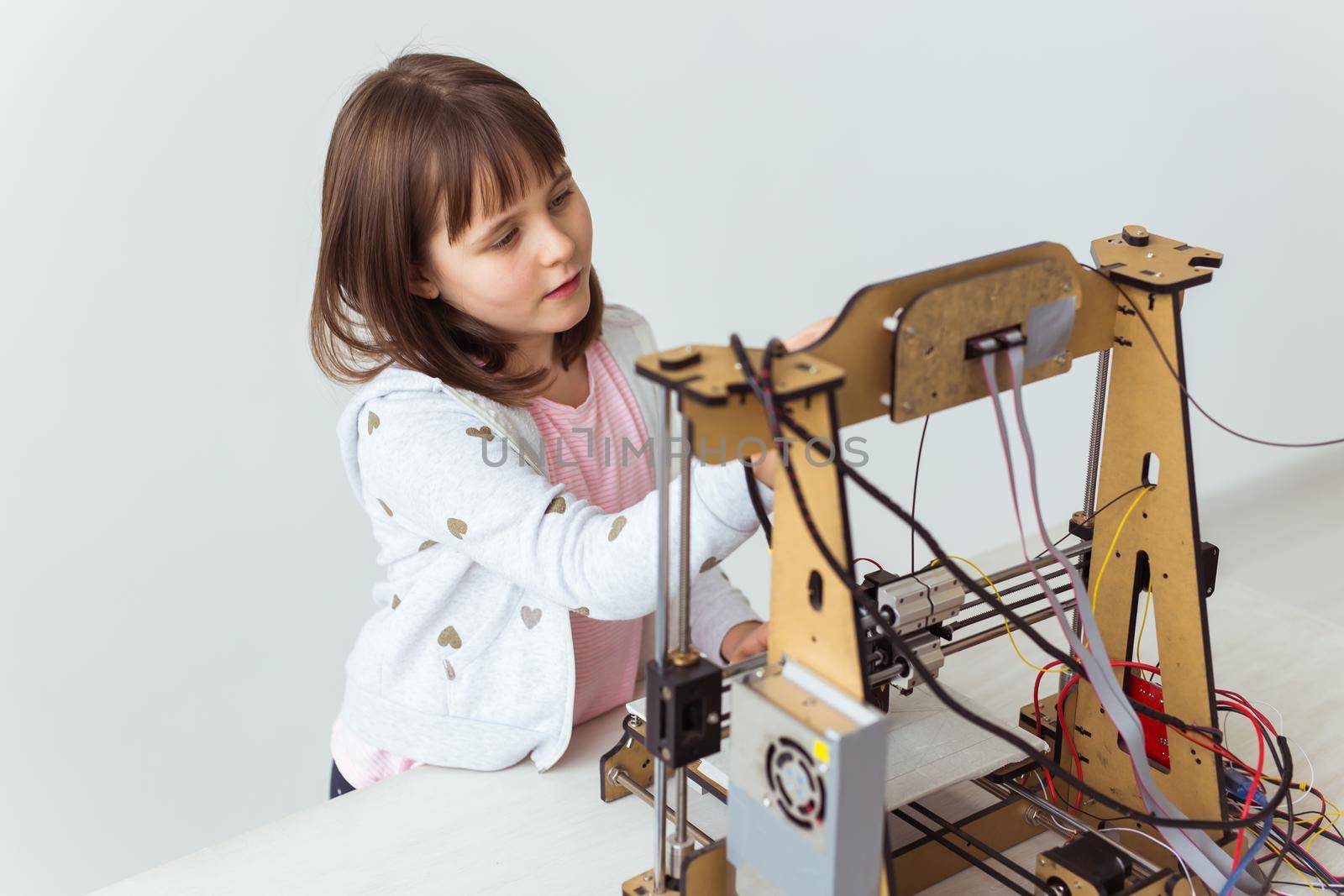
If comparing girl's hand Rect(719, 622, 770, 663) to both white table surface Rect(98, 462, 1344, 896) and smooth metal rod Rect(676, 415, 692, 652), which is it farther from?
smooth metal rod Rect(676, 415, 692, 652)

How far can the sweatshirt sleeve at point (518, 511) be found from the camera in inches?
39.6

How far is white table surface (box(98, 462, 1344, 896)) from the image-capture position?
113 cm

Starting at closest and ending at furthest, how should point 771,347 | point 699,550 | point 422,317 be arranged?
point 771,347, point 699,550, point 422,317

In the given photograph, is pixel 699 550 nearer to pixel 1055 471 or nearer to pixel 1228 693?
pixel 1228 693

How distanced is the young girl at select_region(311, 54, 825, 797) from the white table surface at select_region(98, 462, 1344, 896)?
1.7 inches

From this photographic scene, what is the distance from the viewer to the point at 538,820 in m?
1.20

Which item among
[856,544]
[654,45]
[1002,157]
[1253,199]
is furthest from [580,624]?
[1253,199]

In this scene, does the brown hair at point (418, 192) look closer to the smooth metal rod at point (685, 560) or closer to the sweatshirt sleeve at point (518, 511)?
the sweatshirt sleeve at point (518, 511)

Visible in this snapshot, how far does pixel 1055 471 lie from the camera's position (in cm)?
266

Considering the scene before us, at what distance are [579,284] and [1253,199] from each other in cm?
194

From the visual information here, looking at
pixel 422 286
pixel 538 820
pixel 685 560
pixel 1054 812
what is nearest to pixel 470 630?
pixel 538 820

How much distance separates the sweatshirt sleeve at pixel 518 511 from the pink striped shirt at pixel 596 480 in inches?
6.3

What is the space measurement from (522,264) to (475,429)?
0.15 m

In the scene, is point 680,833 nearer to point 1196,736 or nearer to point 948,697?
point 948,697
